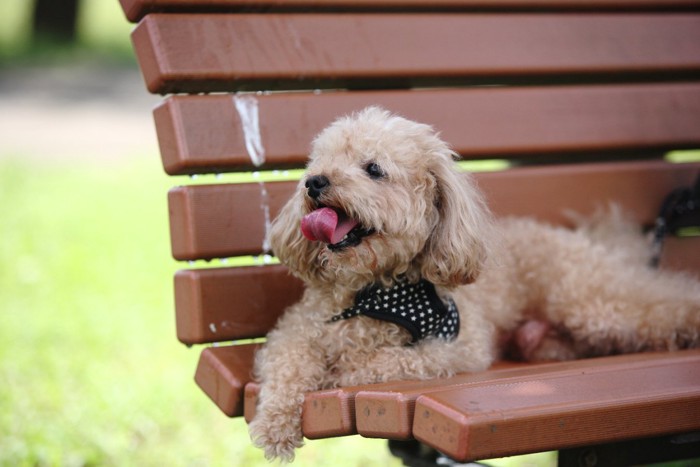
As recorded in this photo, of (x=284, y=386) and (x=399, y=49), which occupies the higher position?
(x=399, y=49)

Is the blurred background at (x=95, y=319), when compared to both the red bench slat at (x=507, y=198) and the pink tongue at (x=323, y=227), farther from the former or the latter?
the pink tongue at (x=323, y=227)

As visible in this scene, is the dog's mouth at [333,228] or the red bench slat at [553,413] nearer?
the red bench slat at [553,413]

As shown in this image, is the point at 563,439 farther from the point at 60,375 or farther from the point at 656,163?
the point at 60,375

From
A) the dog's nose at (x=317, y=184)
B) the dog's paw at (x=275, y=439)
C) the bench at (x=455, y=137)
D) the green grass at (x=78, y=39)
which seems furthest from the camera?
the green grass at (x=78, y=39)

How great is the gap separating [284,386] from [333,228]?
0.40 m

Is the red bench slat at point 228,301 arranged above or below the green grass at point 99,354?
above

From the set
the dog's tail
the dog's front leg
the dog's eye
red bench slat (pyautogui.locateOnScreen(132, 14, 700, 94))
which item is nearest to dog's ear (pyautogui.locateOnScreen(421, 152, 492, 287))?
the dog's eye

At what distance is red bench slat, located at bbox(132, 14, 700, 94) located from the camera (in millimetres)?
2674

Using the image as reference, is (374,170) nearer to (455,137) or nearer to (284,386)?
(284,386)

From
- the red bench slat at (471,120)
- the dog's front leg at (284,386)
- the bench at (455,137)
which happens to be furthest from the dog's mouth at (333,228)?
the red bench slat at (471,120)

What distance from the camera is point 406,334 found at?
2.46 m

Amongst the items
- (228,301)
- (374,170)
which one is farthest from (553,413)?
(228,301)

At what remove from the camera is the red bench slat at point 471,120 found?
2.68 metres

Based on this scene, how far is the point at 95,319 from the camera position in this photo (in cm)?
507
